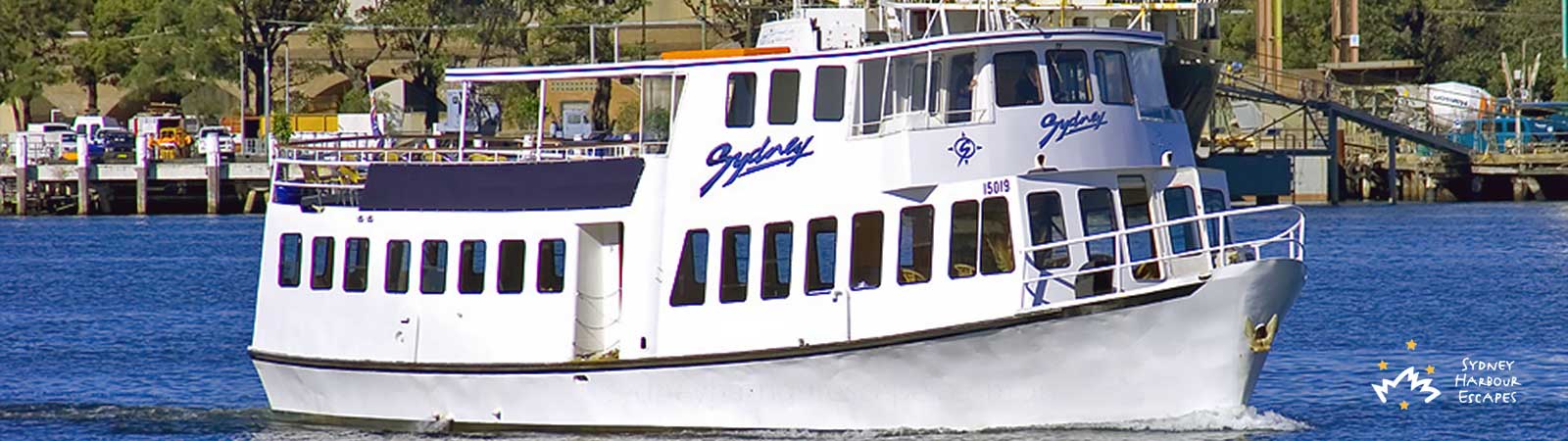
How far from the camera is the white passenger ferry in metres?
22.4

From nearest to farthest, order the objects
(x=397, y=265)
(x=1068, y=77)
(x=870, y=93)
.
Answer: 1. (x=1068, y=77)
2. (x=870, y=93)
3. (x=397, y=265)

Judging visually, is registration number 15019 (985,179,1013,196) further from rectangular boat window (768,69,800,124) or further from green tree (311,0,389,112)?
green tree (311,0,389,112)

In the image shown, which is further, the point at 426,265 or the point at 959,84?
the point at 426,265

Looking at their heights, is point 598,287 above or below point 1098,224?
below

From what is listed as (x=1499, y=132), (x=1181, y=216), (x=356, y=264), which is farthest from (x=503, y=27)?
(x=1181, y=216)

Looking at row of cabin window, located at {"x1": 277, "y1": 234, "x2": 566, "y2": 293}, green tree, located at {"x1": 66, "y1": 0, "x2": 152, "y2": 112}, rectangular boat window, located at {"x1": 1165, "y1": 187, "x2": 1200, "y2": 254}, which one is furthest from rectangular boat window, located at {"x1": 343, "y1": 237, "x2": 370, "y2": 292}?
green tree, located at {"x1": 66, "y1": 0, "x2": 152, "y2": 112}

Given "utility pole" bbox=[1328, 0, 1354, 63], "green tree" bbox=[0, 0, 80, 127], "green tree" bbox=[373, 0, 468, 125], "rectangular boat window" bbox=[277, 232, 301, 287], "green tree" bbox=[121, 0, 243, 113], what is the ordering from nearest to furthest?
"rectangular boat window" bbox=[277, 232, 301, 287] → "utility pole" bbox=[1328, 0, 1354, 63] → "green tree" bbox=[373, 0, 468, 125] → "green tree" bbox=[121, 0, 243, 113] → "green tree" bbox=[0, 0, 80, 127]

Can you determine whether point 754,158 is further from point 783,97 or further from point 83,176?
point 83,176

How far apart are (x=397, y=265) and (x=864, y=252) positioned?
5605 mm

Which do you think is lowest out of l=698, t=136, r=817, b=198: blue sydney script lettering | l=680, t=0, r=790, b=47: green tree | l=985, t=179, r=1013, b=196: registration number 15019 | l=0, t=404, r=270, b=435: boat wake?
l=0, t=404, r=270, b=435: boat wake

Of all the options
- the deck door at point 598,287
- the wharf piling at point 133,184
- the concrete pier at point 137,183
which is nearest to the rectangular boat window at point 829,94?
the deck door at point 598,287

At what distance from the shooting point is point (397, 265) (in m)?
26.0

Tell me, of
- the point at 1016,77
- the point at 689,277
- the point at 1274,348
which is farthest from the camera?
the point at 1274,348

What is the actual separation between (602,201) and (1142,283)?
5417 mm
